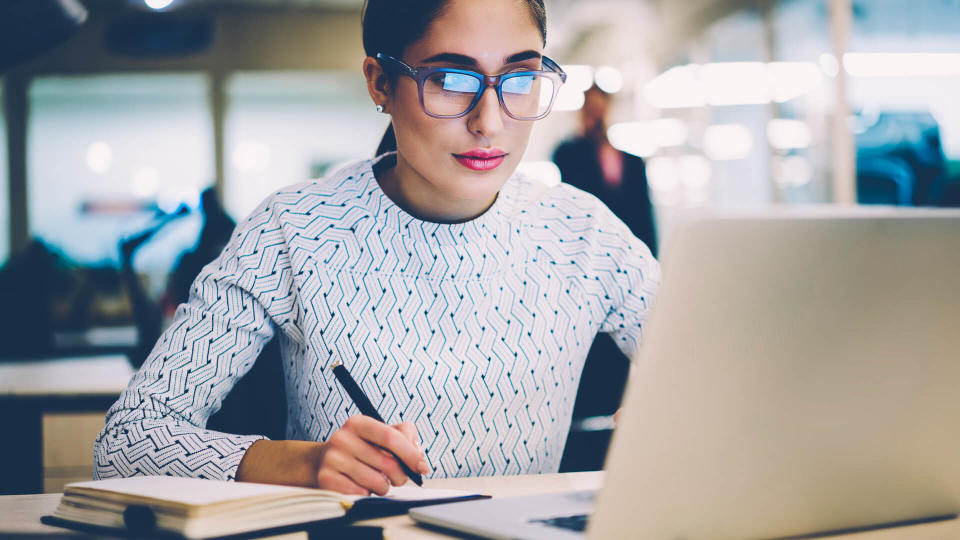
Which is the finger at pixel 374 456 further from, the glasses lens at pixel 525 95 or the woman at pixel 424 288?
the glasses lens at pixel 525 95

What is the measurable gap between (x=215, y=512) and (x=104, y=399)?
1459 millimetres

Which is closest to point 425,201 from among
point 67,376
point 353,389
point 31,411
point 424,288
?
point 424,288

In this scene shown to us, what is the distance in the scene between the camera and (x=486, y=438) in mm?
1170

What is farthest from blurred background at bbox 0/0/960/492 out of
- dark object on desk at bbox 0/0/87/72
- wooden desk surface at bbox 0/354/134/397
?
dark object on desk at bbox 0/0/87/72

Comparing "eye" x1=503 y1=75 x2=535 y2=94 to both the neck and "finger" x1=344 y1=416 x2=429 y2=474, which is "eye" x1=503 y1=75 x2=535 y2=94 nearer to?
the neck

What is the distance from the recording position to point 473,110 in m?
1.11

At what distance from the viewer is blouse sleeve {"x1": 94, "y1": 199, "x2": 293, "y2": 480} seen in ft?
3.19

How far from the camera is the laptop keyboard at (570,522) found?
72cm

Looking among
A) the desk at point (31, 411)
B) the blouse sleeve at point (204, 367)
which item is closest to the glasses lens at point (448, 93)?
the blouse sleeve at point (204, 367)

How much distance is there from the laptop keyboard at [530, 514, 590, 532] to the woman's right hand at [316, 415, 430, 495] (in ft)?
0.49

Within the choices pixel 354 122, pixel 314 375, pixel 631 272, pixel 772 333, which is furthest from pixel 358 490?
pixel 354 122

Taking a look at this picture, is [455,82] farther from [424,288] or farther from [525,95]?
[424,288]

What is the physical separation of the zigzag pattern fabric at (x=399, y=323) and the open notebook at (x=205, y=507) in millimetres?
215

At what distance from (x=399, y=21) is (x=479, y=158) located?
0.22 meters
